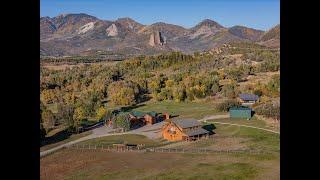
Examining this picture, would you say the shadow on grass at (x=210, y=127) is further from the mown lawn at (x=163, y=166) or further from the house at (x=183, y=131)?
the mown lawn at (x=163, y=166)

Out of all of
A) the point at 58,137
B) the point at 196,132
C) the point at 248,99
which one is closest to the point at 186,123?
the point at 196,132

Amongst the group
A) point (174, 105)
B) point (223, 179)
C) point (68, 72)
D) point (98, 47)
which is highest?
point (98, 47)

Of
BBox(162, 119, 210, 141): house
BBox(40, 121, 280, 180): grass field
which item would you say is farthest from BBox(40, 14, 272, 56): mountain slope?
BBox(40, 121, 280, 180): grass field

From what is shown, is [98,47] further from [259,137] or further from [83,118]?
[259,137]

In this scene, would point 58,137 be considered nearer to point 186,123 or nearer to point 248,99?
point 186,123

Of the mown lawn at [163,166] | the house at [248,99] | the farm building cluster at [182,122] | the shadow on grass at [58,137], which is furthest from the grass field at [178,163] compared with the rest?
the house at [248,99]
